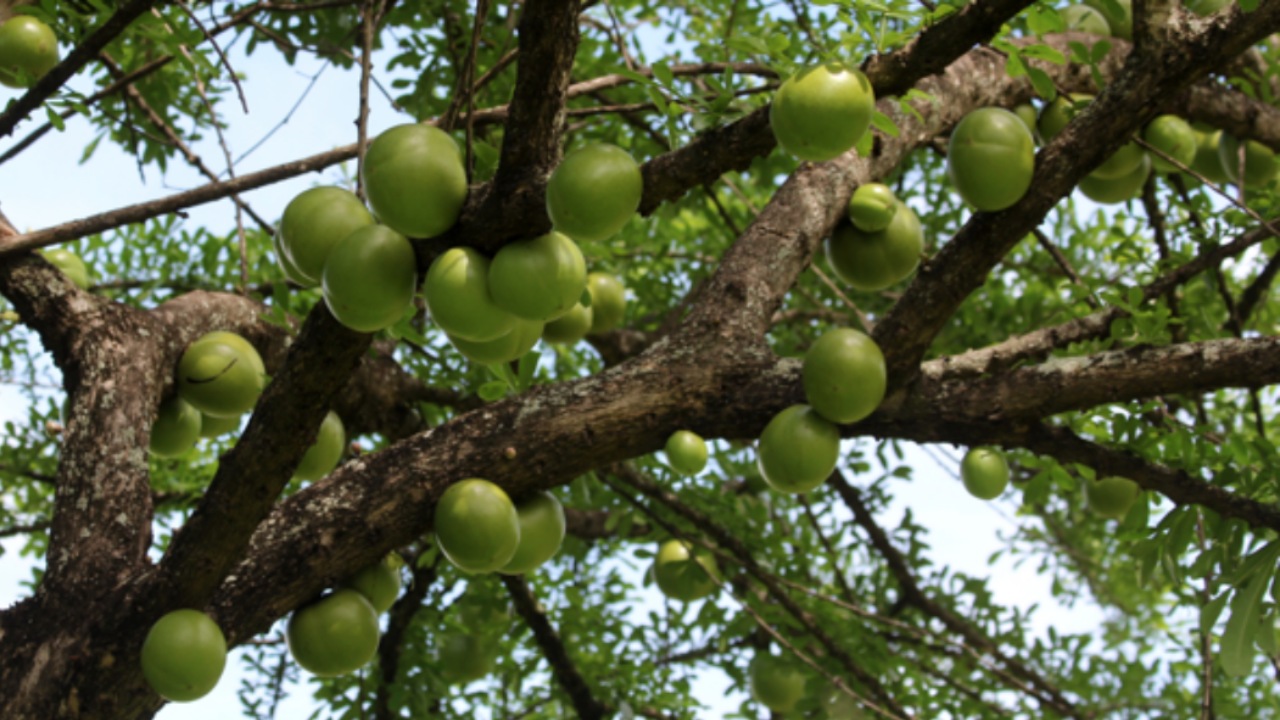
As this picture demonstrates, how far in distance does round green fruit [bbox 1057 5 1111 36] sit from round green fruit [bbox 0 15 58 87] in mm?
2872

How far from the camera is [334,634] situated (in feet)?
7.12

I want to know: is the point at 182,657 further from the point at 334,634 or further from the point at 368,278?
the point at 368,278

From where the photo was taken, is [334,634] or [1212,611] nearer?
[334,634]

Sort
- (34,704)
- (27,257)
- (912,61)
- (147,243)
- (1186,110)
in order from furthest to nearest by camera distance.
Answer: (147,243) → (1186,110) → (27,257) → (34,704) → (912,61)

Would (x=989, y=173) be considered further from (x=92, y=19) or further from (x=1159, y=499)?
(x=92, y=19)

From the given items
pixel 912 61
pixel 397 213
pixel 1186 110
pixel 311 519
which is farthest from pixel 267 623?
pixel 1186 110

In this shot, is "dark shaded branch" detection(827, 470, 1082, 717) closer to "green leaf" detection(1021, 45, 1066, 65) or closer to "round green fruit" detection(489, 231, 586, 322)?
"green leaf" detection(1021, 45, 1066, 65)

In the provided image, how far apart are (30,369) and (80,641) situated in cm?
264

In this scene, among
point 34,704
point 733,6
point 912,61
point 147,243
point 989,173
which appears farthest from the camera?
point 147,243

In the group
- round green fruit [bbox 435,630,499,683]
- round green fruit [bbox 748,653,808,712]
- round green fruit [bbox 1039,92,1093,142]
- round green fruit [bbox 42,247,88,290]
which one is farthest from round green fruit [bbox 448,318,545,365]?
round green fruit [bbox 748,653,808,712]

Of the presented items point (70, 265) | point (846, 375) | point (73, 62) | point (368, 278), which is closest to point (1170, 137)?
point (846, 375)

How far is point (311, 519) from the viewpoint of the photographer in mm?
2164

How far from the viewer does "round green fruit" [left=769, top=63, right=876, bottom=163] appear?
1705 millimetres

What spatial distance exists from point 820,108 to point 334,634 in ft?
4.47
